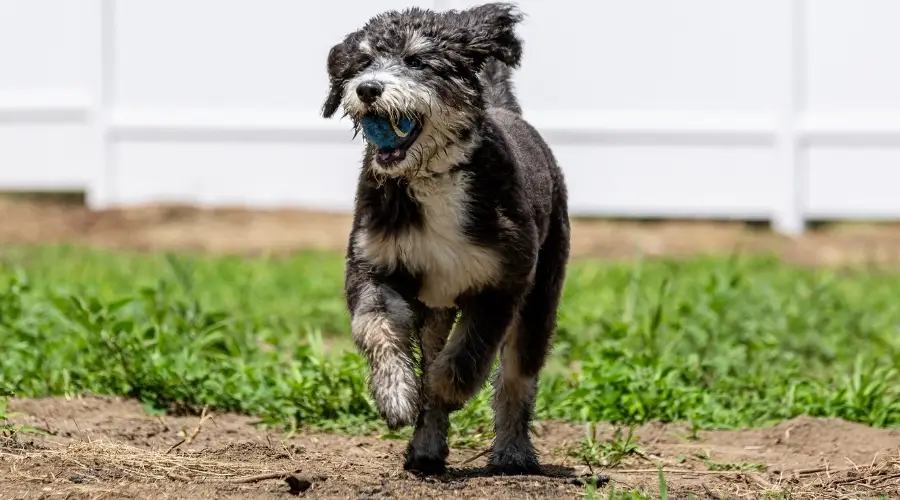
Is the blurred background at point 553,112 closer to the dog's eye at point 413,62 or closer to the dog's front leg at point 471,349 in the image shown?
the dog's front leg at point 471,349

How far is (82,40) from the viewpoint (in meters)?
15.1

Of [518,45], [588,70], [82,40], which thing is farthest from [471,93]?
[82,40]

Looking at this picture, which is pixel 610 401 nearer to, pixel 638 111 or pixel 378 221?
pixel 378 221

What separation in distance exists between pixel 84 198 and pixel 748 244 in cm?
777

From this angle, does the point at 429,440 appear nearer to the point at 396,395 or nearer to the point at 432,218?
the point at 396,395

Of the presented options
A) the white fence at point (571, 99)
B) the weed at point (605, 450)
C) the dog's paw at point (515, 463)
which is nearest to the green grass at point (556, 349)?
the weed at point (605, 450)

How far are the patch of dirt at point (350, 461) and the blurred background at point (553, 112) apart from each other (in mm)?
7222

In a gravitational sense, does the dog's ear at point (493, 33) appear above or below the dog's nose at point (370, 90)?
above

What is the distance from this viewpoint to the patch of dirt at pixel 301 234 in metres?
12.8

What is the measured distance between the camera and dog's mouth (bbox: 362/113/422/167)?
5.01 metres

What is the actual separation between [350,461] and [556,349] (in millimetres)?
2472

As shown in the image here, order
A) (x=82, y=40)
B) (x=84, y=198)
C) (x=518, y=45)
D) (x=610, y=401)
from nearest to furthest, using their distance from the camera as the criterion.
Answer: (x=518, y=45) < (x=610, y=401) < (x=82, y=40) < (x=84, y=198)

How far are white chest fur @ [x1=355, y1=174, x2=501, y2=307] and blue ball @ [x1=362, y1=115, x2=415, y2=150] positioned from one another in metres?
0.19

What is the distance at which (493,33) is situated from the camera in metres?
5.41
